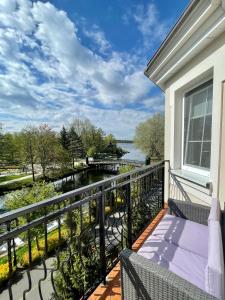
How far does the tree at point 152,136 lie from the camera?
69.2 feet

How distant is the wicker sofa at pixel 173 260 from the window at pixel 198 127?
0.81m

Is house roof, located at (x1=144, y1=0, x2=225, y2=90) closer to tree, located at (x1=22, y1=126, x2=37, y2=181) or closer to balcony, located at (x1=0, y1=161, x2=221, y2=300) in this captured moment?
balcony, located at (x1=0, y1=161, x2=221, y2=300)

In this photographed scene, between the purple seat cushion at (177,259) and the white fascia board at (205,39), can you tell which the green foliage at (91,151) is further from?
the purple seat cushion at (177,259)

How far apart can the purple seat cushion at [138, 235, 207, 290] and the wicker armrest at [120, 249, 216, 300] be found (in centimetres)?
42

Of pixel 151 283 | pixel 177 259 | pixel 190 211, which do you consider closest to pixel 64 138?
pixel 190 211

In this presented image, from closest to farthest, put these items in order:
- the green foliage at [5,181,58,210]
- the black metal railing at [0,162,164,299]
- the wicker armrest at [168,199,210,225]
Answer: the black metal railing at [0,162,164,299] → the wicker armrest at [168,199,210,225] → the green foliage at [5,181,58,210]

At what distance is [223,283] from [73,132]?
34412 mm

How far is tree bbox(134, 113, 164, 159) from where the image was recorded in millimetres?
21092

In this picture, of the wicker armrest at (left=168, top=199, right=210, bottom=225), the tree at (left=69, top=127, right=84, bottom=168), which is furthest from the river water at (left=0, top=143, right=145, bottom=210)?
the wicker armrest at (left=168, top=199, right=210, bottom=225)

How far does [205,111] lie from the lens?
270 centimetres

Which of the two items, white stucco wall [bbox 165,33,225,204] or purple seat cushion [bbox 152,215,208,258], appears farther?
white stucco wall [bbox 165,33,225,204]

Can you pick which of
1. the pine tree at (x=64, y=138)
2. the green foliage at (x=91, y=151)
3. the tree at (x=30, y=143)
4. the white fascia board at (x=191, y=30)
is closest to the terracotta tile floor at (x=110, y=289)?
the white fascia board at (x=191, y=30)

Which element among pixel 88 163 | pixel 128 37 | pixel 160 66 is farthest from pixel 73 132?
pixel 160 66

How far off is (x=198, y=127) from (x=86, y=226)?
220 cm
